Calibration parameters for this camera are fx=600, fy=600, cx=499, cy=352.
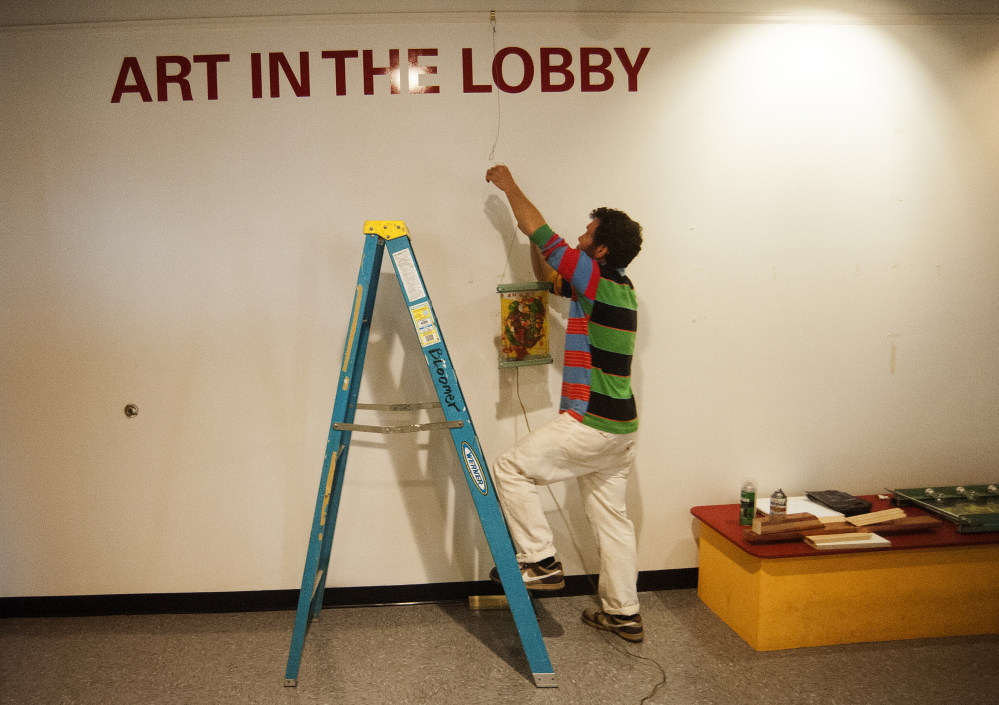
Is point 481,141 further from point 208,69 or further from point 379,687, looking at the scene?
point 379,687

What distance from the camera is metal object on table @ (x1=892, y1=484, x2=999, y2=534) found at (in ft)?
8.64

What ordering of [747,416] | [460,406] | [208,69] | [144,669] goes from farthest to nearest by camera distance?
[747,416]
[208,69]
[144,669]
[460,406]

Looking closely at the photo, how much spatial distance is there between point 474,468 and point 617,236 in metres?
1.10

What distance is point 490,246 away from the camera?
2.83 m

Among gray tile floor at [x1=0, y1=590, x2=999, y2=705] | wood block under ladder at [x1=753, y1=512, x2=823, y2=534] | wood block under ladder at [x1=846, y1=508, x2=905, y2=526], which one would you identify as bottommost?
gray tile floor at [x1=0, y1=590, x2=999, y2=705]

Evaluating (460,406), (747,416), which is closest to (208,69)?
(460,406)

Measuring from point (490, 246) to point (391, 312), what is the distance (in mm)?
563

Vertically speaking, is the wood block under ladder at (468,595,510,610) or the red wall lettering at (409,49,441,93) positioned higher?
the red wall lettering at (409,49,441,93)

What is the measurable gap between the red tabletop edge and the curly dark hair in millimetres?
1294

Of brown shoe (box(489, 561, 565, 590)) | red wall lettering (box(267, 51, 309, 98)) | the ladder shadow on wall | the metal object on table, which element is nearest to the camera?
brown shoe (box(489, 561, 565, 590))

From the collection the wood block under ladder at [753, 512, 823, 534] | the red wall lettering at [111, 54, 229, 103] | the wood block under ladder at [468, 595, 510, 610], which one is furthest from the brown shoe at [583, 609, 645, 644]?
the red wall lettering at [111, 54, 229, 103]

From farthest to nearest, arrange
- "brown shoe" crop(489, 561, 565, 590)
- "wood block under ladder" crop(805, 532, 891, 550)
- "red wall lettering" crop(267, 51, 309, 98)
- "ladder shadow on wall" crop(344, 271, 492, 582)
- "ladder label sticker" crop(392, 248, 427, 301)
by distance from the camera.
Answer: "ladder shadow on wall" crop(344, 271, 492, 582) < "red wall lettering" crop(267, 51, 309, 98) < "wood block under ladder" crop(805, 532, 891, 550) < "brown shoe" crop(489, 561, 565, 590) < "ladder label sticker" crop(392, 248, 427, 301)

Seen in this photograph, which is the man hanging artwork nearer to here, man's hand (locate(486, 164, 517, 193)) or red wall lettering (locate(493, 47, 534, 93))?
man's hand (locate(486, 164, 517, 193))

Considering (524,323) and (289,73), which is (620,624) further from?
(289,73)
